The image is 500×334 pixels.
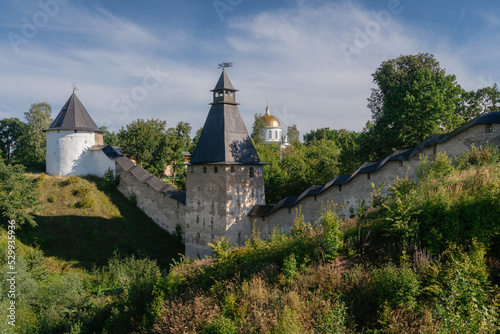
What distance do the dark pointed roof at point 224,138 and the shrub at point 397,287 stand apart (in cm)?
983

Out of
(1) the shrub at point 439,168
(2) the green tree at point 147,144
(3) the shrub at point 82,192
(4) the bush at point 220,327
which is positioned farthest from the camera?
(2) the green tree at point 147,144

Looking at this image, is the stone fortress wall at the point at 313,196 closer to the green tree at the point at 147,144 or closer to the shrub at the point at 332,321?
the shrub at the point at 332,321

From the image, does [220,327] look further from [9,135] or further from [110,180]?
[9,135]

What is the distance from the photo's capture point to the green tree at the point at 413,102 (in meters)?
19.0

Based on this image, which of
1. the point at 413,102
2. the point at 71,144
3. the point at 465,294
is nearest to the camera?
the point at 465,294

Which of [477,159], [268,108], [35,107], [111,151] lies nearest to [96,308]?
[477,159]

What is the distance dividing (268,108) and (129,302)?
6323cm

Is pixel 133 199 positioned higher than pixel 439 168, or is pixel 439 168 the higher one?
pixel 439 168

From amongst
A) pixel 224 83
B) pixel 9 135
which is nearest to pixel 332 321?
pixel 224 83

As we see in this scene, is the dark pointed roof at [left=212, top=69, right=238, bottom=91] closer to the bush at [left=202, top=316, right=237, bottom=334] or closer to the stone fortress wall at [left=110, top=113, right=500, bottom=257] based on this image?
the stone fortress wall at [left=110, top=113, right=500, bottom=257]

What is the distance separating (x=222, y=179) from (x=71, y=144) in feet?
51.5

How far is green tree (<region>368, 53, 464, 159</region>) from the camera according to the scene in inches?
748

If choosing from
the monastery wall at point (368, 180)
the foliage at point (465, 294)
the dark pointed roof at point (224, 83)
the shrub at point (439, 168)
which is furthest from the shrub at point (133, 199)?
the foliage at point (465, 294)

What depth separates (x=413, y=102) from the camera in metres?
19.0
